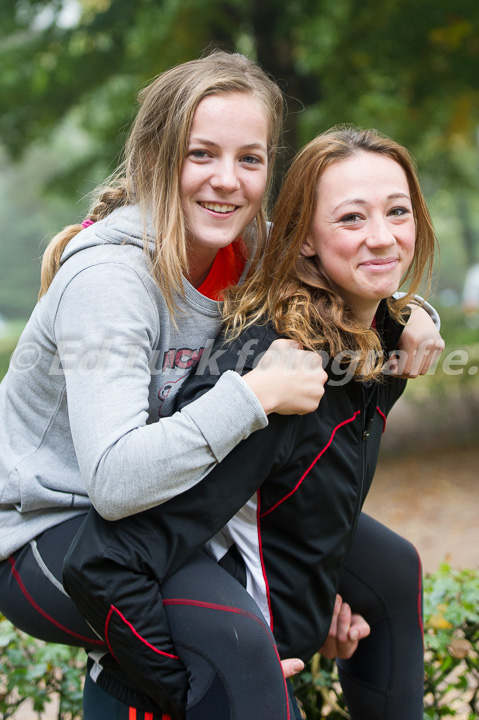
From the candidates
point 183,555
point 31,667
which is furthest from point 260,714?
point 31,667

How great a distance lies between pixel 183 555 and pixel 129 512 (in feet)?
0.65

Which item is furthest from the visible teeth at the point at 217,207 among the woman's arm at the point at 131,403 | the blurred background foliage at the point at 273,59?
the blurred background foliage at the point at 273,59

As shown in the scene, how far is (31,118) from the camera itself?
7695 mm

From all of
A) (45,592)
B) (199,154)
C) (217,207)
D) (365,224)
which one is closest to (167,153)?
(199,154)

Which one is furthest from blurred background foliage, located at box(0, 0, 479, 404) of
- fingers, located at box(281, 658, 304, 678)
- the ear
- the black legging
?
fingers, located at box(281, 658, 304, 678)

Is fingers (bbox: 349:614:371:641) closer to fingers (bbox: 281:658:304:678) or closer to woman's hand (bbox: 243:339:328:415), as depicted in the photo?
fingers (bbox: 281:658:304:678)

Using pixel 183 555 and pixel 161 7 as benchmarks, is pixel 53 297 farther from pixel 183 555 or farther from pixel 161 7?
pixel 161 7

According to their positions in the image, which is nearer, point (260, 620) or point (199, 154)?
point (260, 620)

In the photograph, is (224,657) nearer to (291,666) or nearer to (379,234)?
(291,666)

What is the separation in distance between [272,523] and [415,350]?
72cm

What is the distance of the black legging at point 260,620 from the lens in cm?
177

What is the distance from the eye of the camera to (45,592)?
6.53 ft

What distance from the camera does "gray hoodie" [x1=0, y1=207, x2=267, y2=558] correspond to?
1.72m

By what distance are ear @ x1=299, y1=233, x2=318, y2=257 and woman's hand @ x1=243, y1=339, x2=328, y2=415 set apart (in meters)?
0.34
